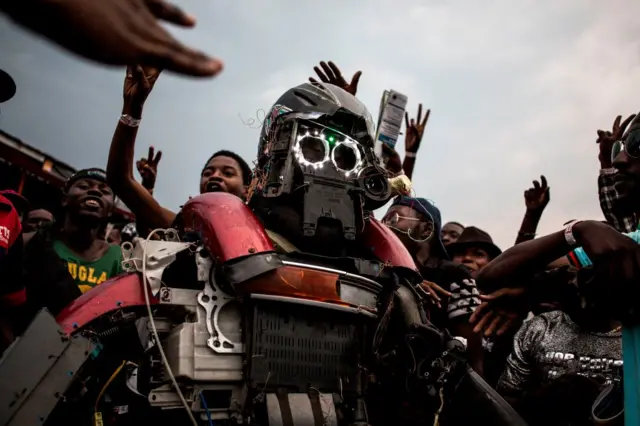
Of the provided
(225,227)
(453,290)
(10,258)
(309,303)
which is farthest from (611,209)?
(10,258)

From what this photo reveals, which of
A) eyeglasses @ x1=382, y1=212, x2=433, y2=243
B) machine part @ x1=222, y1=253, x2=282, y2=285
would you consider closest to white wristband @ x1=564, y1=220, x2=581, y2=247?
machine part @ x1=222, y1=253, x2=282, y2=285

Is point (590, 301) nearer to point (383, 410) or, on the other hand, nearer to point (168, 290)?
point (383, 410)

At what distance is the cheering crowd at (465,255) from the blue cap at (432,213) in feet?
0.04

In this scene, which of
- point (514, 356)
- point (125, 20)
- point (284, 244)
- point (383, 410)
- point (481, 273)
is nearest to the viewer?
point (125, 20)

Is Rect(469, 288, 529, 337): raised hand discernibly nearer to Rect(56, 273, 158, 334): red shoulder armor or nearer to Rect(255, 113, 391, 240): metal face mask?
Rect(255, 113, 391, 240): metal face mask

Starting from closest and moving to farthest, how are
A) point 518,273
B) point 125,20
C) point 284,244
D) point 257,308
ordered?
1. point 125,20
2. point 518,273
3. point 257,308
4. point 284,244

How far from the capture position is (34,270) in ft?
11.7

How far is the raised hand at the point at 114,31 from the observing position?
930 millimetres

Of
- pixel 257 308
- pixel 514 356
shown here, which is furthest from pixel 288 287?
pixel 514 356

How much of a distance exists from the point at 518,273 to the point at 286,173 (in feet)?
4.23

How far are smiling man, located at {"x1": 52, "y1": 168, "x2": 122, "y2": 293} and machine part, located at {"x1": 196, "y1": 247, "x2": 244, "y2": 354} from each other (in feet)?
4.70

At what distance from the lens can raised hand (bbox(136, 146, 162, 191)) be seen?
5.08 meters

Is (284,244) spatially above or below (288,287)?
above

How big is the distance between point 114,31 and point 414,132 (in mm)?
5316
